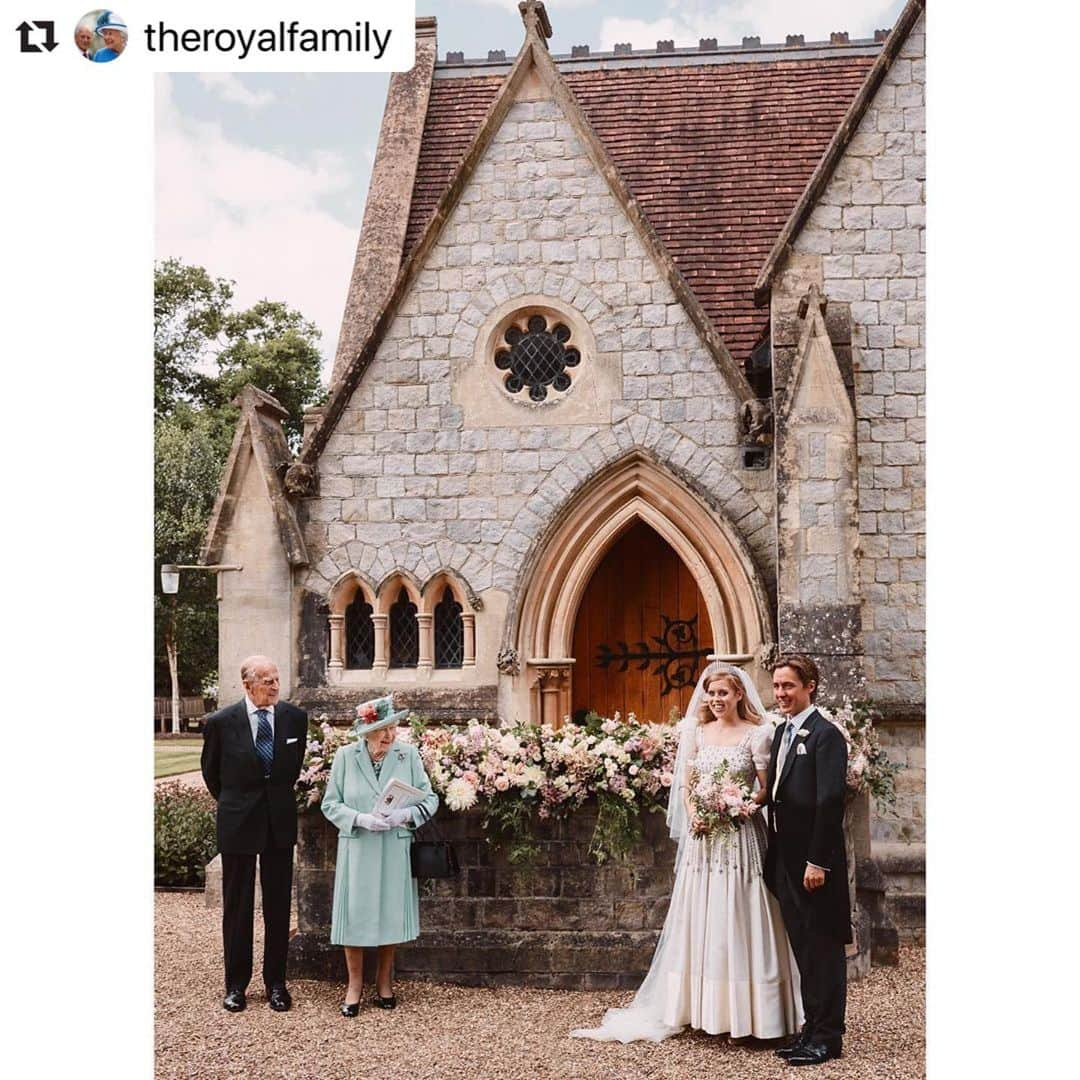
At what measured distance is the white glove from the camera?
642cm

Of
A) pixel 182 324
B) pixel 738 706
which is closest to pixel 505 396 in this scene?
pixel 182 324

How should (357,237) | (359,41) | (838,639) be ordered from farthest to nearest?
(357,237) → (838,639) → (359,41)

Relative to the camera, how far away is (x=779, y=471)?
8.20m

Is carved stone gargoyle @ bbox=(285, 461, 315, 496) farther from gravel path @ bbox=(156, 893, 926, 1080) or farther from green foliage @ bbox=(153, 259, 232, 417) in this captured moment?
gravel path @ bbox=(156, 893, 926, 1080)

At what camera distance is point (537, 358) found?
962cm

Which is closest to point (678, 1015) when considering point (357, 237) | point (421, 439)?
point (421, 439)

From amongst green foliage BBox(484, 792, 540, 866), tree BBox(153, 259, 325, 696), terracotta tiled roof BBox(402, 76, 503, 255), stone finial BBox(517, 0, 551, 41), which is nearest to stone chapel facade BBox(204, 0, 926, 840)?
stone finial BBox(517, 0, 551, 41)

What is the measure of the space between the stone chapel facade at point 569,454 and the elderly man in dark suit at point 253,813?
9.33ft

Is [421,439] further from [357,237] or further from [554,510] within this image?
[357,237]

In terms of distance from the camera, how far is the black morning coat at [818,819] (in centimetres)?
555

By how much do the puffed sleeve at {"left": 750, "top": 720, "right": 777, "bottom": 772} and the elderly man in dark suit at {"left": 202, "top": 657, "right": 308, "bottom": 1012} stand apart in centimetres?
228

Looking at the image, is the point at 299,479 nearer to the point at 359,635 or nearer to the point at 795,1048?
the point at 359,635

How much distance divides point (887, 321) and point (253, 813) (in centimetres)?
516

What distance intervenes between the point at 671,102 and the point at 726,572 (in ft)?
15.6
